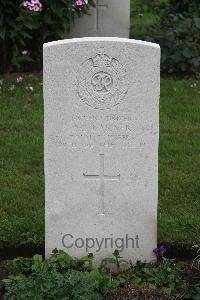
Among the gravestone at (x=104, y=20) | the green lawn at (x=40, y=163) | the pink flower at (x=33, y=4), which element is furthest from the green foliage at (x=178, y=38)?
the pink flower at (x=33, y=4)

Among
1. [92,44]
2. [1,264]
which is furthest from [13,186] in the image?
[92,44]

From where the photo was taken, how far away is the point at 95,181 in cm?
444

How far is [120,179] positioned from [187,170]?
1.76 m

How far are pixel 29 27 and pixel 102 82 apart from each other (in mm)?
4129

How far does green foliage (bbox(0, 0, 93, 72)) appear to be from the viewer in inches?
329

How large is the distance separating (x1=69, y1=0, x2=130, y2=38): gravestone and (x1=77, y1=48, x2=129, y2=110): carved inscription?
17.2 ft

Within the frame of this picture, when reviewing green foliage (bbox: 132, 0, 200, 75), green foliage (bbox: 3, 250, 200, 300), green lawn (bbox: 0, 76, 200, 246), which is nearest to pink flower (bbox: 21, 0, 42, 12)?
green lawn (bbox: 0, 76, 200, 246)

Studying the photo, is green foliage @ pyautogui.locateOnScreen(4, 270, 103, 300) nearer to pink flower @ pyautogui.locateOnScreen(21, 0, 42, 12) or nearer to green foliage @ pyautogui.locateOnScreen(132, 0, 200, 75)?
pink flower @ pyautogui.locateOnScreen(21, 0, 42, 12)

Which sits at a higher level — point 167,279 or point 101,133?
point 101,133

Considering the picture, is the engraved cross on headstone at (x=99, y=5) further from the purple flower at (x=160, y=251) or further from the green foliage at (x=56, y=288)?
the green foliage at (x=56, y=288)

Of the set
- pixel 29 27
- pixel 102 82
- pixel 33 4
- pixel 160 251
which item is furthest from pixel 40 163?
pixel 33 4

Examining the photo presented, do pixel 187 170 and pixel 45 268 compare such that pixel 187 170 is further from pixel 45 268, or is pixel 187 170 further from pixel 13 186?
pixel 45 268

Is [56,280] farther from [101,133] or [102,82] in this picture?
[102,82]

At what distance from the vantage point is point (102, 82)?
170 inches
